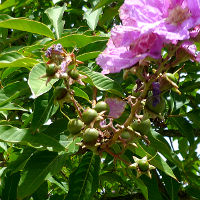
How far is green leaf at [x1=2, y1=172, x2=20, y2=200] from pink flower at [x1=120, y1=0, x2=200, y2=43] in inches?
36.4

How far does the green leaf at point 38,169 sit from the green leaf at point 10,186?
33 cm

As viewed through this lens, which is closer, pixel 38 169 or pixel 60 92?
pixel 60 92

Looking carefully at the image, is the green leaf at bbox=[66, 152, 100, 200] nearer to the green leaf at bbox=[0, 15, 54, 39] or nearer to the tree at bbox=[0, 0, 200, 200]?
the tree at bbox=[0, 0, 200, 200]

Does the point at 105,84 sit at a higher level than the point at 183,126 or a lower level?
higher

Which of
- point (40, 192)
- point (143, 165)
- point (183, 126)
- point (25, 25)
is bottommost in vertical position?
point (40, 192)

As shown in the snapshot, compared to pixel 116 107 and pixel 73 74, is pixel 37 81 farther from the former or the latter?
pixel 116 107

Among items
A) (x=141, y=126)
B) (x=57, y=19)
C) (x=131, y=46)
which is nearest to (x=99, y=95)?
(x=57, y=19)

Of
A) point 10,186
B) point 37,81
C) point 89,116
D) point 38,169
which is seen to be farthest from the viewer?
point 10,186

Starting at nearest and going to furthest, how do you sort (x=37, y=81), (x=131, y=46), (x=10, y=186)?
1. (x=131, y=46)
2. (x=37, y=81)
3. (x=10, y=186)

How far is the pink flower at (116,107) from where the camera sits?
1173 mm

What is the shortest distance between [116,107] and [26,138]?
330 mm

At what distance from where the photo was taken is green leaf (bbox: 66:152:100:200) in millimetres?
1190

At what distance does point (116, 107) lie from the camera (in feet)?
3.88

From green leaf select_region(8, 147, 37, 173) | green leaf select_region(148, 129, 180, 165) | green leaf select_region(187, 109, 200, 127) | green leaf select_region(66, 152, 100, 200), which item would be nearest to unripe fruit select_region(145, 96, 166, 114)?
green leaf select_region(148, 129, 180, 165)
